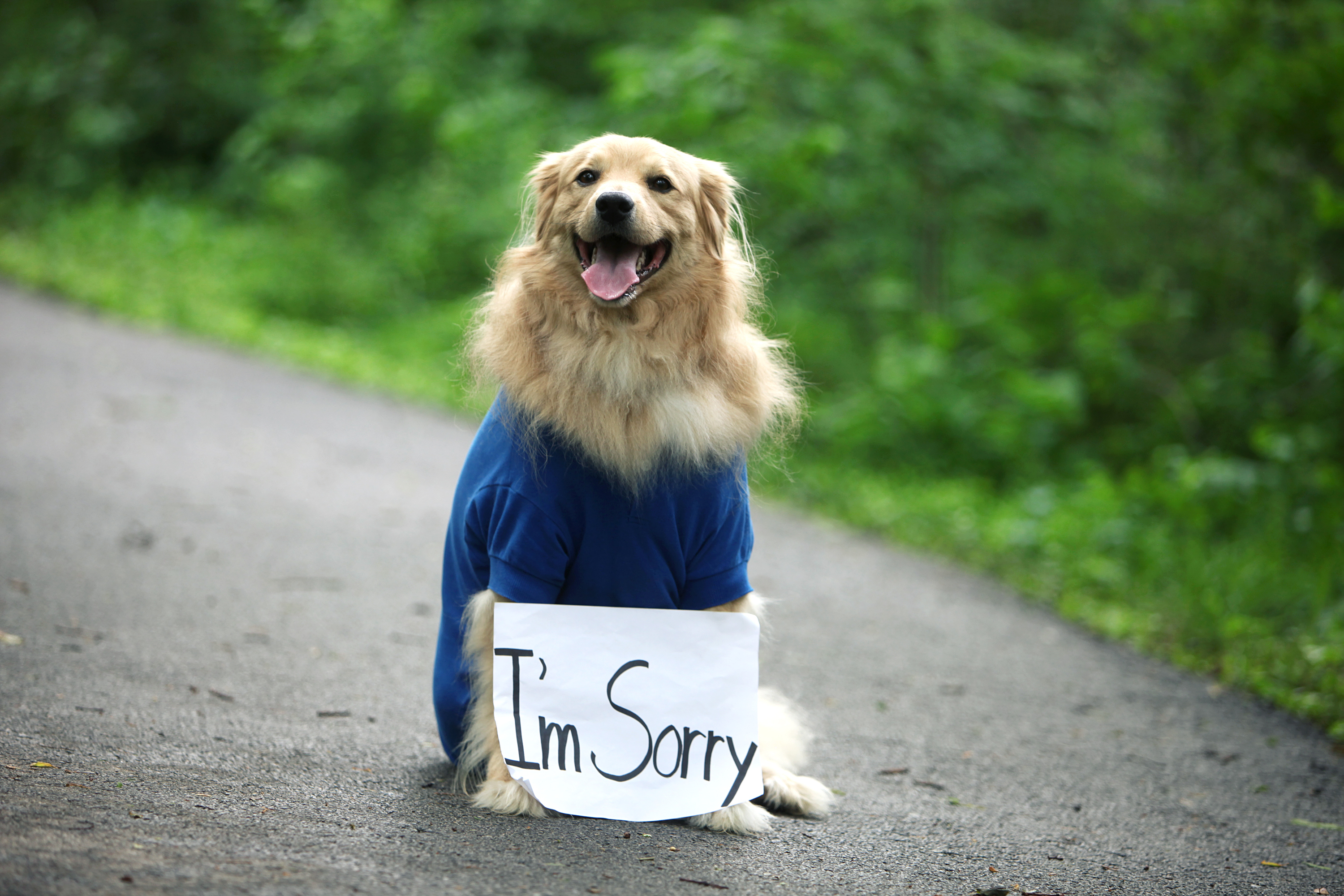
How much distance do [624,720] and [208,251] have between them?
10.9 metres

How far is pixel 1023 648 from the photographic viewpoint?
4.90 m

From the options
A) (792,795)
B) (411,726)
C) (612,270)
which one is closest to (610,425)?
(612,270)

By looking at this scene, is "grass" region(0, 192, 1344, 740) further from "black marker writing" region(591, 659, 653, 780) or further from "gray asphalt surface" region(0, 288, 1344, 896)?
"black marker writing" region(591, 659, 653, 780)

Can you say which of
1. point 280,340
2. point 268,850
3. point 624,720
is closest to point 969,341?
point 280,340

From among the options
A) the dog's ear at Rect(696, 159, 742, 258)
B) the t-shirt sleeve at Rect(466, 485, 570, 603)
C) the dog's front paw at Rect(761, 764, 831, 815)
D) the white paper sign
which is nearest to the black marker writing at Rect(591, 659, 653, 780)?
the white paper sign

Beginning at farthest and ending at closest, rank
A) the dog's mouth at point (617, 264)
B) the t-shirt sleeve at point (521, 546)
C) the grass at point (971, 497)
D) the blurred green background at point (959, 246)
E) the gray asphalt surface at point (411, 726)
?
the blurred green background at point (959, 246) < the grass at point (971, 497) < the dog's mouth at point (617, 264) < the t-shirt sleeve at point (521, 546) < the gray asphalt surface at point (411, 726)

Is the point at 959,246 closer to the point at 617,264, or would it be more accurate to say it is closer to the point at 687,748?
the point at 617,264

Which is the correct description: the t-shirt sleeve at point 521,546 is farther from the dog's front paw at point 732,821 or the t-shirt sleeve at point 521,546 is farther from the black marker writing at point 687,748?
the dog's front paw at point 732,821

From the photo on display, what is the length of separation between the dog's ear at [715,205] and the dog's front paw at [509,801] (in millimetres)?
1420

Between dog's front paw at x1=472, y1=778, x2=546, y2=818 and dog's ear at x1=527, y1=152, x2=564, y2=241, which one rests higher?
dog's ear at x1=527, y1=152, x2=564, y2=241

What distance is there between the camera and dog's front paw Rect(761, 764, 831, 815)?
2.96 m

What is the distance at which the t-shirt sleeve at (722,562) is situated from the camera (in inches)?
109

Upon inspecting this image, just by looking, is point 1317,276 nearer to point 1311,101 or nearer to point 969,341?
point 1311,101

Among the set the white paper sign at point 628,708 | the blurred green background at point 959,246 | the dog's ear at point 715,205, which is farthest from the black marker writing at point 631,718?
the dog's ear at point 715,205
